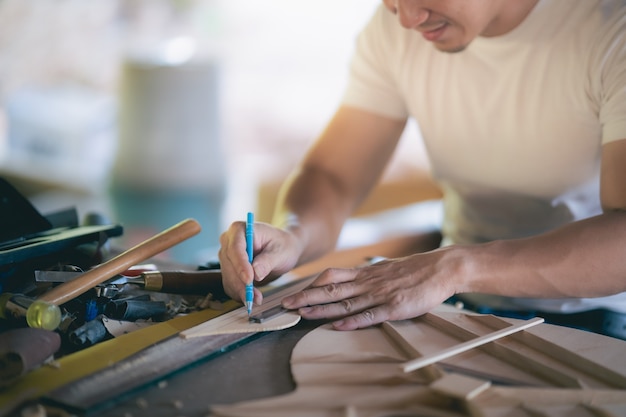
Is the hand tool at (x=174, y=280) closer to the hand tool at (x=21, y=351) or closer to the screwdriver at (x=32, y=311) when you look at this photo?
the screwdriver at (x=32, y=311)

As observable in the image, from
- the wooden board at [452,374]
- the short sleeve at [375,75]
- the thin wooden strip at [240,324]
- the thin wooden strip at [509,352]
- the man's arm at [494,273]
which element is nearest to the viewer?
the wooden board at [452,374]

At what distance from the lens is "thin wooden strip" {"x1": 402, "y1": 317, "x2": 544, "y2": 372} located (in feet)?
4.15

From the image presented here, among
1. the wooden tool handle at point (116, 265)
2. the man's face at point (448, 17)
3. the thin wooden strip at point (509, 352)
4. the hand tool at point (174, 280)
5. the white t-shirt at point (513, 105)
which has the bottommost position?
the thin wooden strip at point (509, 352)

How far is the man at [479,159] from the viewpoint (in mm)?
1599

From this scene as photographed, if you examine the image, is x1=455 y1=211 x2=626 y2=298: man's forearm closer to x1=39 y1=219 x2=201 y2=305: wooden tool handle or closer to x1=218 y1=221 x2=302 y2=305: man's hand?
x1=218 y1=221 x2=302 y2=305: man's hand

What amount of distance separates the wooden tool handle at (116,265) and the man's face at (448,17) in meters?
0.74

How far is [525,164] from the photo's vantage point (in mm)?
2068

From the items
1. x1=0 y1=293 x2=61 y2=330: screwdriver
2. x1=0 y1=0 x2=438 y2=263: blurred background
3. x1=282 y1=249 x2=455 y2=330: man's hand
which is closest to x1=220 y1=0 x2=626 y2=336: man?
x1=282 y1=249 x2=455 y2=330: man's hand

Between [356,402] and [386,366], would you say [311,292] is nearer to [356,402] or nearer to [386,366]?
[386,366]

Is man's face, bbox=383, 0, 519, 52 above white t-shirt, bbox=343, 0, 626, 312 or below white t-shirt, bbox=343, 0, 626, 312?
above

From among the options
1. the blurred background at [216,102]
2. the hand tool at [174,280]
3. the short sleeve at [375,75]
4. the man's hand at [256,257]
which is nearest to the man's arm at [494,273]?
the man's hand at [256,257]

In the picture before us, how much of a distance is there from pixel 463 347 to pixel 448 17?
85 cm

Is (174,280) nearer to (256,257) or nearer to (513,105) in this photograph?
(256,257)

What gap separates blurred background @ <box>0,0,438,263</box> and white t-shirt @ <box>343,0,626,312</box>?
167cm
